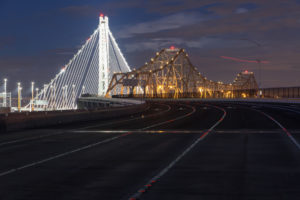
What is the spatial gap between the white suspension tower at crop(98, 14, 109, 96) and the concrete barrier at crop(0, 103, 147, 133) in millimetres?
63942

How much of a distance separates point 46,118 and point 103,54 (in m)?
76.5

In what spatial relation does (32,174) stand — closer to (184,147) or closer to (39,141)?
(184,147)

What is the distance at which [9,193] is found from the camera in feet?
28.4

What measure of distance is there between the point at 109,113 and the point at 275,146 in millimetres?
24857

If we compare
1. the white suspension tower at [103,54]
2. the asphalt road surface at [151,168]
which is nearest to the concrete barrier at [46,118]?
the asphalt road surface at [151,168]

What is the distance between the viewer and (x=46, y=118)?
29547 millimetres

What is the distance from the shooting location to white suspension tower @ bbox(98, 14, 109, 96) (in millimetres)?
104725

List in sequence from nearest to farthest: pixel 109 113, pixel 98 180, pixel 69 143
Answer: pixel 98 180
pixel 69 143
pixel 109 113

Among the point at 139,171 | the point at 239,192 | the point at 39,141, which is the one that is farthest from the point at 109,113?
the point at 239,192

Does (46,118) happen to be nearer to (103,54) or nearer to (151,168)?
(151,168)

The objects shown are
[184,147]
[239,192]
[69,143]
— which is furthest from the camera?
[69,143]

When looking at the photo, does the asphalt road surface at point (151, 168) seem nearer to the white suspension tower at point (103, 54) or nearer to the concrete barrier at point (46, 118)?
the concrete barrier at point (46, 118)

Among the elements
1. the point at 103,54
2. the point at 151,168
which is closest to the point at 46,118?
the point at 151,168

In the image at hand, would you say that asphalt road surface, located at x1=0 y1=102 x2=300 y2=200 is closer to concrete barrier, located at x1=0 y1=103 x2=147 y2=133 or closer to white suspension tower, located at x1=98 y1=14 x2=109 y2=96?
concrete barrier, located at x1=0 y1=103 x2=147 y2=133
